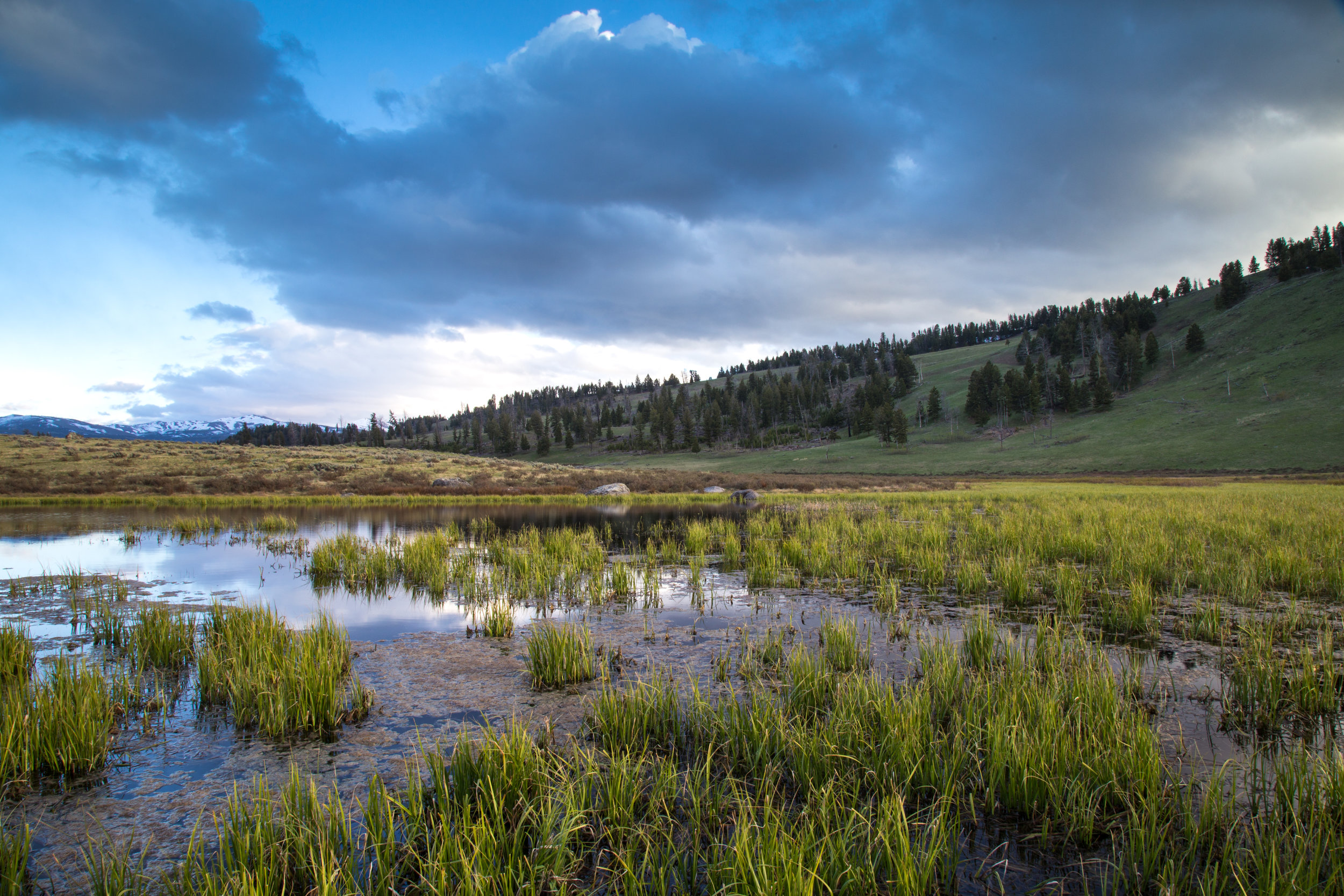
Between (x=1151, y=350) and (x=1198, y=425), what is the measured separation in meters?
44.9

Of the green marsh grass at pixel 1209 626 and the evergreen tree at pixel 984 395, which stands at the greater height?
the evergreen tree at pixel 984 395

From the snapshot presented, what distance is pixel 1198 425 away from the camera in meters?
81.6

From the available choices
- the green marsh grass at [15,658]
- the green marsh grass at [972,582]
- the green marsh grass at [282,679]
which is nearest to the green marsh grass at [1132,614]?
the green marsh grass at [972,582]

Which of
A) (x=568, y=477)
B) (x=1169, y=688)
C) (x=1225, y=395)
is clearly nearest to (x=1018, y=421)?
(x=1225, y=395)

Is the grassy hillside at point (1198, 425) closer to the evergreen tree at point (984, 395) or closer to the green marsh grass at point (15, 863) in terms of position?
the evergreen tree at point (984, 395)

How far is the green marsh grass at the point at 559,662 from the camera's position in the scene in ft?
24.4

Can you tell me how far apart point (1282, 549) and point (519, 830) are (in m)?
17.8

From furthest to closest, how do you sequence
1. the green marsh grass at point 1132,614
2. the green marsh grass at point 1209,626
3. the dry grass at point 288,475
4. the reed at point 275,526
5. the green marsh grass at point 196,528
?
the dry grass at point 288,475
the reed at point 275,526
the green marsh grass at point 196,528
the green marsh grass at point 1132,614
the green marsh grass at point 1209,626

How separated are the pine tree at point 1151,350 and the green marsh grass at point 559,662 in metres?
148

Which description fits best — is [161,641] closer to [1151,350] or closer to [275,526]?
[275,526]

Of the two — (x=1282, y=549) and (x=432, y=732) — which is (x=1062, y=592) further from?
(x=432, y=732)

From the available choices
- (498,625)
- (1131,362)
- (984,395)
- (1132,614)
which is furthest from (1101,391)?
(498,625)

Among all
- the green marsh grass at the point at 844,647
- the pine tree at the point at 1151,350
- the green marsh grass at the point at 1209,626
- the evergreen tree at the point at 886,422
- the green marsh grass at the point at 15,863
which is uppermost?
the pine tree at the point at 1151,350

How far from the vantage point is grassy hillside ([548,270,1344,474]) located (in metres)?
67.8
